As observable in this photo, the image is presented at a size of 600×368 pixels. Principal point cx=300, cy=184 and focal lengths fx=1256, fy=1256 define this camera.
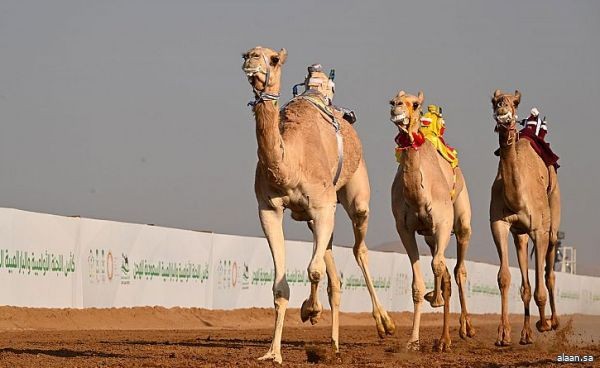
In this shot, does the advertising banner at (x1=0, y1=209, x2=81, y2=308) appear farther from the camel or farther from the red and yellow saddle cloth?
the camel

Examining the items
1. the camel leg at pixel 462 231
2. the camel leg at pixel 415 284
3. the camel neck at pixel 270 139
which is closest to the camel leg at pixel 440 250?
the camel leg at pixel 415 284

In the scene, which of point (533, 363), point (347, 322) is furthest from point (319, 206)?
point (347, 322)

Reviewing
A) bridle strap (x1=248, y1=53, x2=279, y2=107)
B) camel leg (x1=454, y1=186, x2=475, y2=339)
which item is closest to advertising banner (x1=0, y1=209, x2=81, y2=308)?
camel leg (x1=454, y1=186, x2=475, y2=339)

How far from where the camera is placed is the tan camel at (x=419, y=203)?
536 inches

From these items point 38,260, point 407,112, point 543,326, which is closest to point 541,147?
point 543,326

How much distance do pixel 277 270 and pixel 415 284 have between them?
312 centimetres

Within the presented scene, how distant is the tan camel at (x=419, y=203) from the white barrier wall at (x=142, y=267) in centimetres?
764

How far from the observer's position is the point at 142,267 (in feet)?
76.2

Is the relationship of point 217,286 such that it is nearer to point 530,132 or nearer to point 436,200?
point 530,132

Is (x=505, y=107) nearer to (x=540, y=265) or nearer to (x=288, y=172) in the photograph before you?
(x=540, y=265)

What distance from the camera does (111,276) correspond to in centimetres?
2231

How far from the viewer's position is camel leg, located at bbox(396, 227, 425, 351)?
13.9m

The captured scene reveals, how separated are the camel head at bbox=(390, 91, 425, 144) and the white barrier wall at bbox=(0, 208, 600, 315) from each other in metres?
8.42

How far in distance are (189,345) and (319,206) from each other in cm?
402
